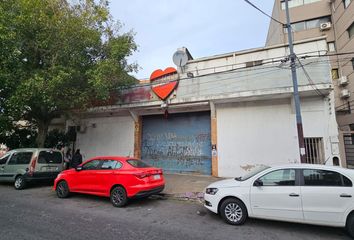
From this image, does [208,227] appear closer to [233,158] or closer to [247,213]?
[247,213]

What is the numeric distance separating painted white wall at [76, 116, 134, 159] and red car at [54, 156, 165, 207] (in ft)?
21.9

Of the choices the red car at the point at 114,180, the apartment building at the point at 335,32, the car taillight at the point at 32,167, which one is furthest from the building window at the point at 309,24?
the car taillight at the point at 32,167

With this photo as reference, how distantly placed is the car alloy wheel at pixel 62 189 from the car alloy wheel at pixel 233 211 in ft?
18.5

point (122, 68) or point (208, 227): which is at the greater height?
point (122, 68)

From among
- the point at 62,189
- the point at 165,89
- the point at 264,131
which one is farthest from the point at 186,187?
the point at 165,89

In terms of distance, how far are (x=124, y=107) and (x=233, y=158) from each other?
7.11 m

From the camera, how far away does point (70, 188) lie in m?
8.16

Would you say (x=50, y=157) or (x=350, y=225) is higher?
(x=50, y=157)

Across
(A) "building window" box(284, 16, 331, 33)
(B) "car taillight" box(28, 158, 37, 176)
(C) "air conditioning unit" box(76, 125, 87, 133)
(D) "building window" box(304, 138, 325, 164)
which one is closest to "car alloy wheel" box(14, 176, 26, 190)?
(B) "car taillight" box(28, 158, 37, 176)

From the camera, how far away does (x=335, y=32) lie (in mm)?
21484

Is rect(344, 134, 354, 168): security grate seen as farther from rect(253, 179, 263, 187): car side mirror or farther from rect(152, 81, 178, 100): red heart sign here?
rect(253, 179, 263, 187): car side mirror

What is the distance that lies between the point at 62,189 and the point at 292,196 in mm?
7419

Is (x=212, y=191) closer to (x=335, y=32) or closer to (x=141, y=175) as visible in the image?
(x=141, y=175)

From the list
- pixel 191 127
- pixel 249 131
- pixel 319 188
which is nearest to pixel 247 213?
pixel 319 188
